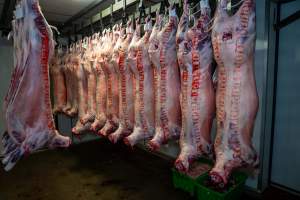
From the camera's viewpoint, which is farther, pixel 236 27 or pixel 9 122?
pixel 9 122

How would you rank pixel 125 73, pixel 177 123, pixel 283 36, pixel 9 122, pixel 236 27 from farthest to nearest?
pixel 283 36, pixel 125 73, pixel 177 123, pixel 9 122, pixel 236 27

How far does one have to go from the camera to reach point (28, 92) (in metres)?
1.33

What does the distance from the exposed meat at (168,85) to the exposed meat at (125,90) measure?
352 millimetres

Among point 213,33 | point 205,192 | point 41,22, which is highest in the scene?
point 41,22

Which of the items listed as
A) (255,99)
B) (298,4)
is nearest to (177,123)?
(255,99)

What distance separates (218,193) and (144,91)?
3.54 ft

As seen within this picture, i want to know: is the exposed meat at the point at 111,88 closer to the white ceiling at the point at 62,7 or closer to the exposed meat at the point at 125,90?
the exposed meat at the point at 125,90

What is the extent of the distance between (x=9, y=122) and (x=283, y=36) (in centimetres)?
233

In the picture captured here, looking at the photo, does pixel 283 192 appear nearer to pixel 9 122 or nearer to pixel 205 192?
pixel 205 192

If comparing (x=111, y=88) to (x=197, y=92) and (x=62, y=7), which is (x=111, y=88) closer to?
(x=197, y=92)

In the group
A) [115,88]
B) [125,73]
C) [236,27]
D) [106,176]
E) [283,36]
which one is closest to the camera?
[236,27]

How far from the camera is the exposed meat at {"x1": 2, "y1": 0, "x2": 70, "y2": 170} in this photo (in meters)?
1.31

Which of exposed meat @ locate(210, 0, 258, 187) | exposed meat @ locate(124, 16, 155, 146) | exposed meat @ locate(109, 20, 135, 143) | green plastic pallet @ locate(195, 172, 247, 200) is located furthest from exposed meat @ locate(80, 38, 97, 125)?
exposed meat @ locate(210, 0, 258, 187)

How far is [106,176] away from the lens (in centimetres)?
273
